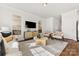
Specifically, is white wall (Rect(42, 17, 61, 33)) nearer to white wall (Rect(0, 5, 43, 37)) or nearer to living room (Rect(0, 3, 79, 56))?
living room (Rect(0, 3, 79, 56))

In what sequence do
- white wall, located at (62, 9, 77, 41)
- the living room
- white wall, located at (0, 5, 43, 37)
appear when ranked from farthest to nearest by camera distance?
white wall, located at (62, 9, 77, 41) < the living room < white wall, located at (0, 5, 43, 37)

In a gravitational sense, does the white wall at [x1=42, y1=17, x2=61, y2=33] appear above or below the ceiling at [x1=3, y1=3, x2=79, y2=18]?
below

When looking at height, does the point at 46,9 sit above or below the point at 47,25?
above

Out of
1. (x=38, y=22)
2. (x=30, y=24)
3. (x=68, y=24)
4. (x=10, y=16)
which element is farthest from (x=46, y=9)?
(x=10, y=16)

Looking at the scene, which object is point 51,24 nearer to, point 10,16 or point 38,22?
point 38,22

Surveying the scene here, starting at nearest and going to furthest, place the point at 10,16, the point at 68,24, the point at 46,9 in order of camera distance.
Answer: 1. the point at 10,16
2. the point at 46,9
3. the point at 68,24

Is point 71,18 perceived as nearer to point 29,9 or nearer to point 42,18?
point 42,18

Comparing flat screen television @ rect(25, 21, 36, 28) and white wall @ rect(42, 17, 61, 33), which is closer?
white wall @ rect(42, 17, 61, 33)

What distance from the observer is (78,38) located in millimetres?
4273

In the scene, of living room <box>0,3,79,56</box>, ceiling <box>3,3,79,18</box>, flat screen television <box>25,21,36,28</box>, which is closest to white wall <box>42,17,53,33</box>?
living room <box>0,3,79,56</box>

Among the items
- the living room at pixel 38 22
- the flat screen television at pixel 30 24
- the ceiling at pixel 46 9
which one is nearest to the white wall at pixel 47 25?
the living room at pixel 38 22

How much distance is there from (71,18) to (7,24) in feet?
7.45

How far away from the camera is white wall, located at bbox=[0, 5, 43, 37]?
127 inches

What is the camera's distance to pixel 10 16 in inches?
136
